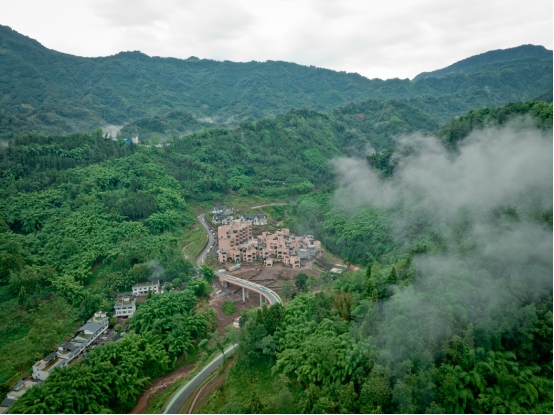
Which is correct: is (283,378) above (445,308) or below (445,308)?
below

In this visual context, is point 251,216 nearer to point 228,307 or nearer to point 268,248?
point 268,248

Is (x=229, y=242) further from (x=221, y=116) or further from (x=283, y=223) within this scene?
(x=221, y=116)

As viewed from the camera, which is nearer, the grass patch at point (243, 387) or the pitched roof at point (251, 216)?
the grass patch at point (243, 387)

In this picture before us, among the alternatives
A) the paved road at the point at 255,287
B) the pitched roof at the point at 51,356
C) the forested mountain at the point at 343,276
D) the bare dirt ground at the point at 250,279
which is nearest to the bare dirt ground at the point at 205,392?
the forested mountain at the point at 343,276

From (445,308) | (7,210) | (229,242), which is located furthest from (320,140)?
(445,308)

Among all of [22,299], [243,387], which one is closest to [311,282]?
[243,387]

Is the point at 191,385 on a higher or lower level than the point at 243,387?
lower

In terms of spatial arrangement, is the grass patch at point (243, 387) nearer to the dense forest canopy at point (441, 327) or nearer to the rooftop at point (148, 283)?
the dense forest canopy at point (441, 327)
